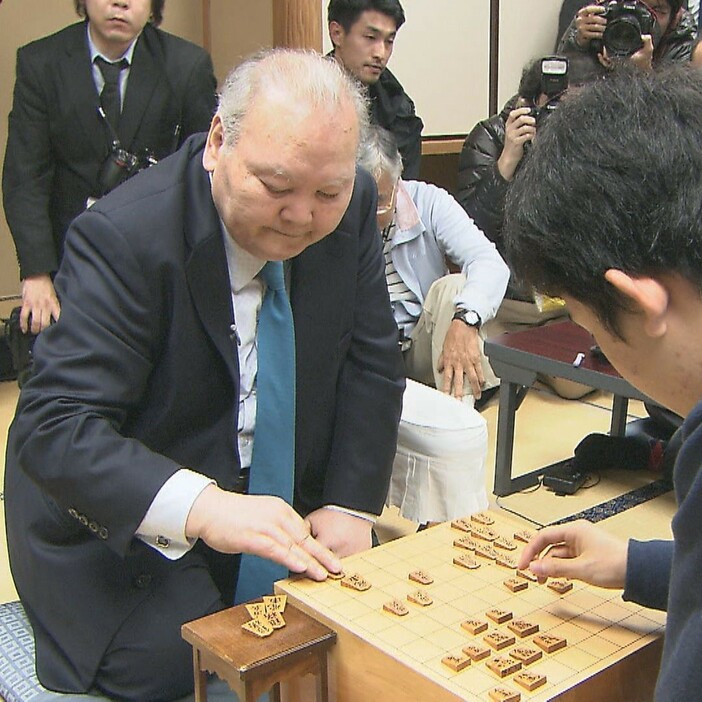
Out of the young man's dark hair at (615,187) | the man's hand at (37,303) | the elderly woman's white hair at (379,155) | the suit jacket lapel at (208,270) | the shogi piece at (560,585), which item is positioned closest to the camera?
the young man's dark hair at (615,187)

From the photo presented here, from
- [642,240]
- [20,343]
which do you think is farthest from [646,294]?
[20,343]

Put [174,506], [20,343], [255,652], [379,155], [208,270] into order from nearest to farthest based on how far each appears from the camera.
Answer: [255,652]
[174,506]
[208,270]
[379,155]
[20,343]

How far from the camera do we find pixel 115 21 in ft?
8.45

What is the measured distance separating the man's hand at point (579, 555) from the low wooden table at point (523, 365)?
1317 mm

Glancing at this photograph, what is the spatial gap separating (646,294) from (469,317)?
6.07 ft

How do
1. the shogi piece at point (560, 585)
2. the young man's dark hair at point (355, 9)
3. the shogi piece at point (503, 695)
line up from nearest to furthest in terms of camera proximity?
1. the shogi piece at point (503, 695)
2. the shogi piece at point (560, 585)
3. the young man's dark hair at point (355, 9)

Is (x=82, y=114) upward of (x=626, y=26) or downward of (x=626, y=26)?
downward

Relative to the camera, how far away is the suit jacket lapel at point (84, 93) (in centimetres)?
262

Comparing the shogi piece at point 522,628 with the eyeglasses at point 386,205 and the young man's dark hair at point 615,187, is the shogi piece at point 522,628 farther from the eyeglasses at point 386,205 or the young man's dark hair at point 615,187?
the eyeglasses at point 386,205

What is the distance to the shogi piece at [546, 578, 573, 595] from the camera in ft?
3.82

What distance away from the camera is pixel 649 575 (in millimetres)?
1071

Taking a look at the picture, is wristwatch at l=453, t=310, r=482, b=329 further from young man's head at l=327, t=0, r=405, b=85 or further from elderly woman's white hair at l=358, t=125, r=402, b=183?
young man's head at l=327, t=0, r=405, b=85

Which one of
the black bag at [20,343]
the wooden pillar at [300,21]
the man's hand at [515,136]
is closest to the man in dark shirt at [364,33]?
the wooden pillar at [300,21]

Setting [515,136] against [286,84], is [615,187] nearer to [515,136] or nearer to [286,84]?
[286,84]
